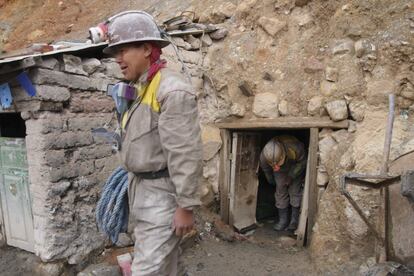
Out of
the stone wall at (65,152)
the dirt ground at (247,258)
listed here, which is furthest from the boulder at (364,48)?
the stone wall at (65,152)

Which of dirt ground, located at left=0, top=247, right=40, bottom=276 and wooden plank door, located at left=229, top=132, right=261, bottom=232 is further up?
wooden plank door, located at left=229, top=132, right=261, bottom=232

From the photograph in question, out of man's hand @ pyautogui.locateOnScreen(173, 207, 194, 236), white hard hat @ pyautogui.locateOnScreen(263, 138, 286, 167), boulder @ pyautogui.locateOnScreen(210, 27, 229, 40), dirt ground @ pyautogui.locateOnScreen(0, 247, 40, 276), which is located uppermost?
boulder @ pyautogui.locateOnScreen(210, 27, 229, 40)

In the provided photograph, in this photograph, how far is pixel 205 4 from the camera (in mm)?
6004

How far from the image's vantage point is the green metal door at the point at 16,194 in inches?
164

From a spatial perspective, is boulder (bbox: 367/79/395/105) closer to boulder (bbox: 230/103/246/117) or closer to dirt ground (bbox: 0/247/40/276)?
boulder (bbox: 230/103/246/117)

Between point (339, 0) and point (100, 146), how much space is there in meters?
3.71

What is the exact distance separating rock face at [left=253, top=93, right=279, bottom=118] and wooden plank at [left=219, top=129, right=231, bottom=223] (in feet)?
1.99

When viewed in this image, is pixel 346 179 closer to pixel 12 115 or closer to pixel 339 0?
pixel 339 0

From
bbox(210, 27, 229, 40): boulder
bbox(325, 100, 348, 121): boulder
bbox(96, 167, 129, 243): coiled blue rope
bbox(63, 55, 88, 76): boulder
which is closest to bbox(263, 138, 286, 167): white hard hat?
bbox(325, 100, 348, 121): boulder

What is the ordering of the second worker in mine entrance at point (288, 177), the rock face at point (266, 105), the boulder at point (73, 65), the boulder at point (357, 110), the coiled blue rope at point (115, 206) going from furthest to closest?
1. the second worker in mine entrance at point (288, 177)
2. the rock face at point (266, 105)
3. the boulder at point (357, 110)
4. the boulder at point (73, 65)
5. the coiled blue rope at point (115, 206)

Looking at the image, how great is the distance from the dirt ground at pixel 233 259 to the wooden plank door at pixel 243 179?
48 centimetres

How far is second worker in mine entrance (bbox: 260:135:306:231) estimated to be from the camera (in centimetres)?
596

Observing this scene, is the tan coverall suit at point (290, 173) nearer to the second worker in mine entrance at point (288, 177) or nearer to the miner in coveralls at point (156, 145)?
the second worker in mine entrance at point (288, 177)

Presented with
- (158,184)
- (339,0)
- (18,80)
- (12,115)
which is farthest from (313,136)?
(12,115)
